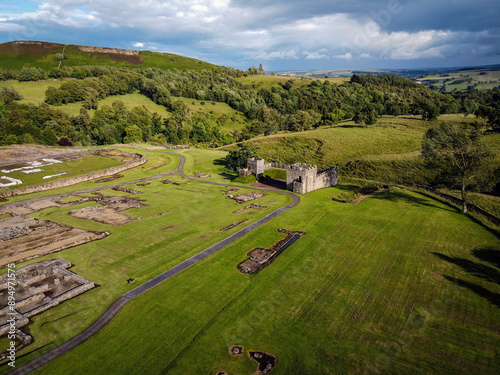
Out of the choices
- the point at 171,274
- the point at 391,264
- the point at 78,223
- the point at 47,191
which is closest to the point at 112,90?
the point at 47,191

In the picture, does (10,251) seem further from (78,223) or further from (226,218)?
(226,218)

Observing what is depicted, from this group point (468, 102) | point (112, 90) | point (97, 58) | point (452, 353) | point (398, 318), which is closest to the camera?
point (452, 353)

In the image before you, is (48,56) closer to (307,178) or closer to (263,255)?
(307,178)

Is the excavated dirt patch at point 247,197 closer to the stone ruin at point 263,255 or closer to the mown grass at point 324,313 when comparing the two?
the mown grass at point 324,313

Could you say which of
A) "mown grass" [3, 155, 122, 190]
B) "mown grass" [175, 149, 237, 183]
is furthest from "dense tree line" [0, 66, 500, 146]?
"mown grass" [175, 149, 237, 183]

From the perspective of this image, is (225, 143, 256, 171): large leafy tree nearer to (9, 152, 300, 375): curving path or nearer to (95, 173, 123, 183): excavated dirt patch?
(9, 152, 300, 375): curving path
